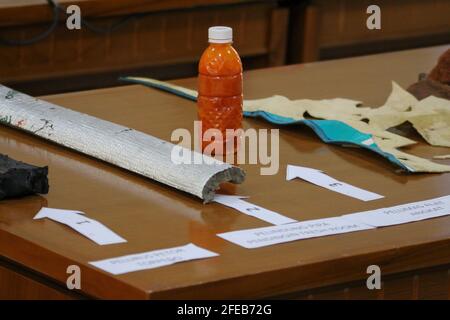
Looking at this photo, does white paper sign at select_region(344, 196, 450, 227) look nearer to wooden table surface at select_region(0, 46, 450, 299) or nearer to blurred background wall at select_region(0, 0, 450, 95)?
wooden table surface at select_region(0, 46, 450, 299)

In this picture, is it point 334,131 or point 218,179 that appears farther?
point 334,131

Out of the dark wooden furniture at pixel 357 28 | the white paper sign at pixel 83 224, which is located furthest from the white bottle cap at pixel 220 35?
the dark wooden furniture at pixel 357 28

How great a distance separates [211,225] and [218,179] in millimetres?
117

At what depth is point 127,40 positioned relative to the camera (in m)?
3.24

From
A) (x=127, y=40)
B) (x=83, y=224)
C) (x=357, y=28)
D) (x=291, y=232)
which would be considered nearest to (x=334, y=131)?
(x=291, y=232)

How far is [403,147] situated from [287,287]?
2.17ft

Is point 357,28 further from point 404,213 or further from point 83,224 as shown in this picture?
point 83,224

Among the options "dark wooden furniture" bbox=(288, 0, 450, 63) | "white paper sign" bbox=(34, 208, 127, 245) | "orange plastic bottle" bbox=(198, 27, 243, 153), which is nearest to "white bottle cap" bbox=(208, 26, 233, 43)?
"orange plastic bottle" bbox=(198, 27, 243, 153)

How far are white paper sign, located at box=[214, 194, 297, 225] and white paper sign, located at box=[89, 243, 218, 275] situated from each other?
0.17m

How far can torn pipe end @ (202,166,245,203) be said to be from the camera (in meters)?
1.67

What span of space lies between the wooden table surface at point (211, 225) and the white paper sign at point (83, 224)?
0.05 feet

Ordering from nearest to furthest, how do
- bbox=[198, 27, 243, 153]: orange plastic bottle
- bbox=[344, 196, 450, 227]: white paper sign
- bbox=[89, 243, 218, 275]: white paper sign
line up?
1. bbox=[89, 243, 218, 275]: white paper sign
2. bbox=[344, 196, 450, 227]: white paper sign
3. bbox=[198, 27, 243, 153]: orange plastic bottle

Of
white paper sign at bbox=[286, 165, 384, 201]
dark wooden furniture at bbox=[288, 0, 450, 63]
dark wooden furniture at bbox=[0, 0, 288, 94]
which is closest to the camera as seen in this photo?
white paper sign at bbox=[286, 165, 384, 201]
